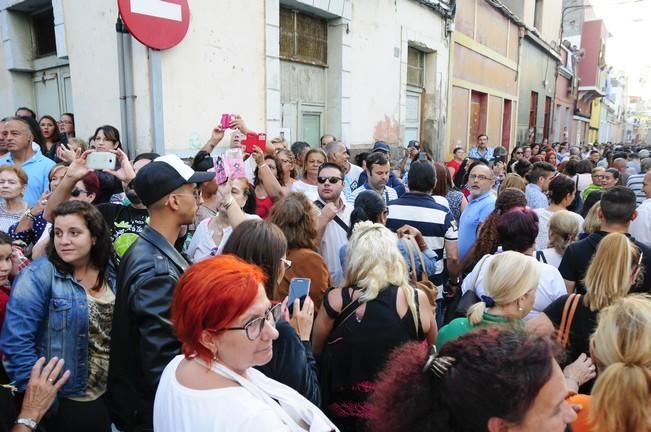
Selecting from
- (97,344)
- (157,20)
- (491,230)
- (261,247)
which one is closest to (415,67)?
(157,20)

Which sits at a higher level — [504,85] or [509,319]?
[504,85]

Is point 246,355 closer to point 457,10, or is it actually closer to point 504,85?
point 457,10

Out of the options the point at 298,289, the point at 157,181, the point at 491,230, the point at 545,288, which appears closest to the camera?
the point at 157,181

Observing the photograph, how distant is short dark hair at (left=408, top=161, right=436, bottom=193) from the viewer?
12.7 ft

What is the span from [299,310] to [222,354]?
0.74m

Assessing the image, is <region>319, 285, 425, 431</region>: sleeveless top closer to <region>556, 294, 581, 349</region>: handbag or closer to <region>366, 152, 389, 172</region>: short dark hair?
<region>556, 294, 581, 349</region>: handbag

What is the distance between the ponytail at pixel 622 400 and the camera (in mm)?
1459

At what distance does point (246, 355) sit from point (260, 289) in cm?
19

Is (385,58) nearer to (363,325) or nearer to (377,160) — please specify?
(377,160)

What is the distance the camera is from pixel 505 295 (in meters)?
2.29

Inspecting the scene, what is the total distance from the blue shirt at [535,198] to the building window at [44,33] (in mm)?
6850

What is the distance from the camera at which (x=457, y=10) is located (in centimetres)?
1288

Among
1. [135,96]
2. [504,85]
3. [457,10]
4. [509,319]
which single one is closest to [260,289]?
[509,319]

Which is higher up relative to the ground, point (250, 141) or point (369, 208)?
point (250, 141)
